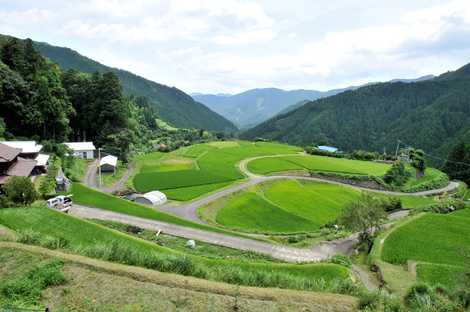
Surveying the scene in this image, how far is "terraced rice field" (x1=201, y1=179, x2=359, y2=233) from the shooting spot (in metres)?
32.6

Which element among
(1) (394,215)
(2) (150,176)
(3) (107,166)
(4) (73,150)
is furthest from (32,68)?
(1) (394,215)

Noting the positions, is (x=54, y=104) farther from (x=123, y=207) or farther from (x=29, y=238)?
(x=29, y=238)

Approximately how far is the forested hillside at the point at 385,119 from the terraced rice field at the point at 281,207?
83528 mm

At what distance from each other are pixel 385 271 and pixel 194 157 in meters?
49.9

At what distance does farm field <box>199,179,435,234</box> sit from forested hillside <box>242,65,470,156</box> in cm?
8211

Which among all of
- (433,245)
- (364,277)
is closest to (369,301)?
(364,277)

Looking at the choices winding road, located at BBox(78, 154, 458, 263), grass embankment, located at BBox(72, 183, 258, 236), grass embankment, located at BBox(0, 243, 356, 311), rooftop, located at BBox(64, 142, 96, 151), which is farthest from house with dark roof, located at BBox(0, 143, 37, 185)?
grass embankment, located at BBox(0, 243, 356, 311)

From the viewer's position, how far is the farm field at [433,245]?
791 inches

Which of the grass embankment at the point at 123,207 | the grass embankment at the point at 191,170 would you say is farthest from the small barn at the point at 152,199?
the grass embankment at the point at 123,207

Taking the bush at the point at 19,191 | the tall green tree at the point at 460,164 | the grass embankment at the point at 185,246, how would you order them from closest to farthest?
the bush at the point at 19,191
the grass embankment at the point at 185,246
the tall green tree at the point at 460,164

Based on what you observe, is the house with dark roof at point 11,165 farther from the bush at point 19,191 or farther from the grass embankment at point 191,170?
the grass embankment at point 191,170

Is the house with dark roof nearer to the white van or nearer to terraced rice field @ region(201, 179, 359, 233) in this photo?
the white van

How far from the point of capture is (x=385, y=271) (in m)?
19.8

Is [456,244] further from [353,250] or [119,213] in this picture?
[119,213]
